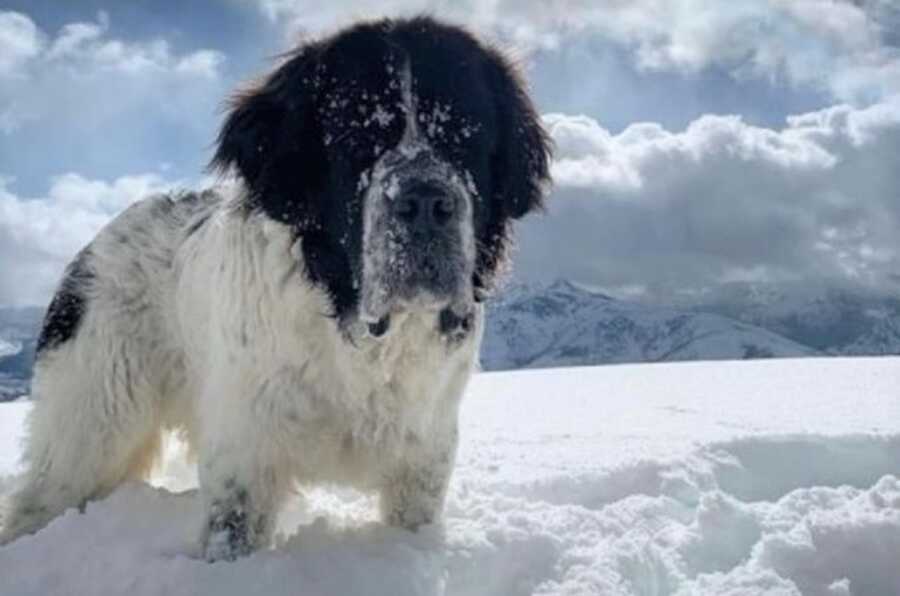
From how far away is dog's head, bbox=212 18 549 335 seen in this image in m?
3.41

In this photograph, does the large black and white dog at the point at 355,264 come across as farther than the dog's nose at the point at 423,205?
Yes

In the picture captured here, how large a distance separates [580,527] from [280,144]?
196cm

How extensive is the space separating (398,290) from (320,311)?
1.76 ft

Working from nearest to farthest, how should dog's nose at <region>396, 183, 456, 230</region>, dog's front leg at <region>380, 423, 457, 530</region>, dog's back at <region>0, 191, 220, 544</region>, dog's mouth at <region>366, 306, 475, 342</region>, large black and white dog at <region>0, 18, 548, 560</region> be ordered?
dog's nose at <region>396, 183, 456, 230</region> → large black and white dog at <region>0, 18, 548, 560</region> → dog's mouth at <region>366, 306, 475, 342</region> → dog's front leg at <region>380, 423, 457, 530</region> → dog's back at <region>0, 191, 220, 544</region>

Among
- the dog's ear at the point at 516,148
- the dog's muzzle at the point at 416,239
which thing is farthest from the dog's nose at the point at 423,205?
the dog's ear at the point at 516,148

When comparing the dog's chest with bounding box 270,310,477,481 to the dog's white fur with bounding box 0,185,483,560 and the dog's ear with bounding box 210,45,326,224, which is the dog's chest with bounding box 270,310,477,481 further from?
the dog's ear with bounding box 210,45,326,224

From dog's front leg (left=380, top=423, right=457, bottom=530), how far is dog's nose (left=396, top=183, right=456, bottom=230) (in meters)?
1.11

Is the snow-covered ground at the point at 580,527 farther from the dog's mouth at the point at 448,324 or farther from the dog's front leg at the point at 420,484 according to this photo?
the dog's mouth at the point at 448,324

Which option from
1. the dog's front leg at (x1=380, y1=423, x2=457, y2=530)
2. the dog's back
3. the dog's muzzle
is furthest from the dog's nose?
the dog's back

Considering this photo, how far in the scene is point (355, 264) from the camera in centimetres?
369

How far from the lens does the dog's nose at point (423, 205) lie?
11.0 feet

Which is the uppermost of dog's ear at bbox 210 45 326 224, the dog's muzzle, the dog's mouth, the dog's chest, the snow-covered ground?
dog's ear at bbox 210 45 326 224

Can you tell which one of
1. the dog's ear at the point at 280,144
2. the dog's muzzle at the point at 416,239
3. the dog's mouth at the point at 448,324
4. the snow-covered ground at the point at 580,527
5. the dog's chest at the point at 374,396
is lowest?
the snow-covered ground at the point at 580,527

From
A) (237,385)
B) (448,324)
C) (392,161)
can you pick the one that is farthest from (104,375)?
(392,161)
